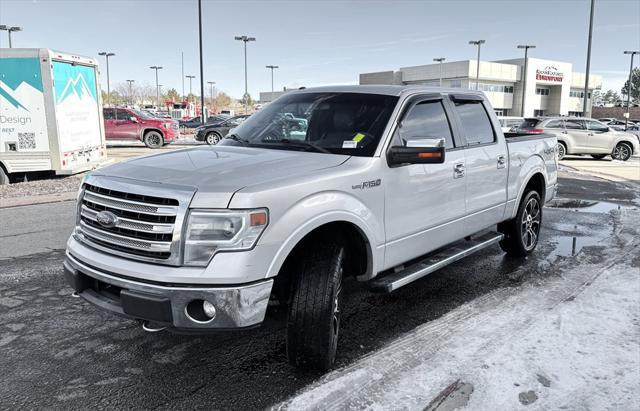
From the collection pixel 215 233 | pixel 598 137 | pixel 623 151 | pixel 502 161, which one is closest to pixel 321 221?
pixel 215 233

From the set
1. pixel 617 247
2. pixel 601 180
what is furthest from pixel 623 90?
pixel 617 247

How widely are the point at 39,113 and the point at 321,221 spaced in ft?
32.2

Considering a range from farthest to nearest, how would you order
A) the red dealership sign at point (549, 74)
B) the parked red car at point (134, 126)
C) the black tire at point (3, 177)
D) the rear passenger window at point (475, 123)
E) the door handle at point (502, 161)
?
the red dealership sign at point (549, 74) < the parked red car at point (134, 126) < the black tire at point (3, 177) < the door handle at point (502, 161) < the rear passenger window at point (475, 123)

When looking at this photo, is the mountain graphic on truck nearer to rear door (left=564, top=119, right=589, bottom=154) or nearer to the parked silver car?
the parked silver car

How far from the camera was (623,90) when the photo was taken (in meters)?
139

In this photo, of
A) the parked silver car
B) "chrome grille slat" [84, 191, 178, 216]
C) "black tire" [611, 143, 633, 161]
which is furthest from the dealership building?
"chrome grille slat" [84, 191, 178, 216]

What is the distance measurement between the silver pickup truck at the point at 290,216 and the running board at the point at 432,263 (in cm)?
2

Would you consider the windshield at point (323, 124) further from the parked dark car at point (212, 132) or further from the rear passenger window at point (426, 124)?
the parked dark car at point (212, 132)

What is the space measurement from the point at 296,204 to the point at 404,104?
5.15ft

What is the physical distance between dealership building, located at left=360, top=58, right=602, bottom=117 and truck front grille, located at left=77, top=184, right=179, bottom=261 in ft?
Result: 216

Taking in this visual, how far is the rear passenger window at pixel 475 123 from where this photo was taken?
4930mm

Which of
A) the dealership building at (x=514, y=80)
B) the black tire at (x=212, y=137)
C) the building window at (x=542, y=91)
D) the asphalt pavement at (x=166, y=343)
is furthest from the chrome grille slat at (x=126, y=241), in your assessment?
the building window at (x=542, y=91)

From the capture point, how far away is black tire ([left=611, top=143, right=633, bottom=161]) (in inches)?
807

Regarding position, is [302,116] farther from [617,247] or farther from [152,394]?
[617,247]
